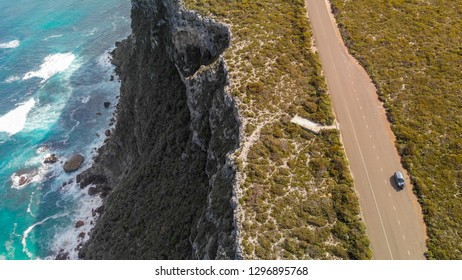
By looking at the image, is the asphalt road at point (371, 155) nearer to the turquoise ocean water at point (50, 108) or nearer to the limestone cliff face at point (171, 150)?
the limestone cliff face at point (171, 150)

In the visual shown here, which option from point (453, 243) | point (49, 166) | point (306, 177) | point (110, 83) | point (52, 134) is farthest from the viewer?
point (110, 83)

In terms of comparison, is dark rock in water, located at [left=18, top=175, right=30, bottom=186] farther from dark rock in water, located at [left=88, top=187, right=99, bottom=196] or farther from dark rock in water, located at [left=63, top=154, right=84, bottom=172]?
dark rock in water, located at [left=88, top=187, right=99, bottom=196]

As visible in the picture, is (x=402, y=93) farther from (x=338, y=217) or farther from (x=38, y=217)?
(x=38, y=217)

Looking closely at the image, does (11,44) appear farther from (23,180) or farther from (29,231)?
(29,231)

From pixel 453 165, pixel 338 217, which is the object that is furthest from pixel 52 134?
pixel 453 165

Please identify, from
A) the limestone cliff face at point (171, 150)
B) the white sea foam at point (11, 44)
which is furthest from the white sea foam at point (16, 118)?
the limestone cliff face at point (171, 150)

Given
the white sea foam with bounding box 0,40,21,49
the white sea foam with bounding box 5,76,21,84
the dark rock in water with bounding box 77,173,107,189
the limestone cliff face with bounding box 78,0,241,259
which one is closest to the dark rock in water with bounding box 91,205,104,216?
the limestone cliff face with bounding box 78,0,241,259

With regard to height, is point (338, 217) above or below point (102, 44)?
above
